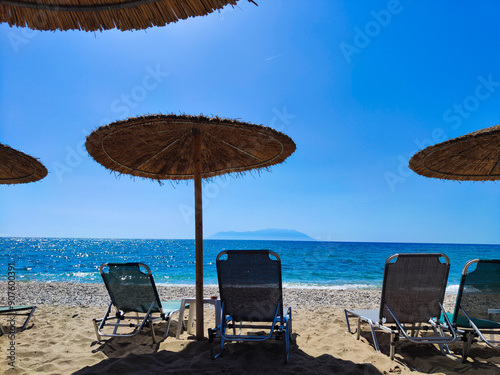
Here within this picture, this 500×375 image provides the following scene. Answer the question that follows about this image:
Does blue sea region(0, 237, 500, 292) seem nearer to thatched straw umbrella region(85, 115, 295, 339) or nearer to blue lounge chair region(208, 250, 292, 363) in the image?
thatched straw umbrella region(85, 115, 295, 339)

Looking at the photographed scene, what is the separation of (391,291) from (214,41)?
15.4 ft

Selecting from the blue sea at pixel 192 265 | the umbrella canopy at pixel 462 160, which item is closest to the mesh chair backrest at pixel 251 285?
the blue sea at pixel 192 265

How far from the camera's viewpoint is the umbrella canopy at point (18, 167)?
393cm

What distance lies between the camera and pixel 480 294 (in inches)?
127

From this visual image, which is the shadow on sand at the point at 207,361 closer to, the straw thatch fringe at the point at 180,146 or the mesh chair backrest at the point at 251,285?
the mesh chair backrest at the point at 251,285

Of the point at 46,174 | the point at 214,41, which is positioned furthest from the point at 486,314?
the point at 46,174

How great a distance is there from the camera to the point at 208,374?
102 inches

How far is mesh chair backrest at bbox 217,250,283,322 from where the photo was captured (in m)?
3.14

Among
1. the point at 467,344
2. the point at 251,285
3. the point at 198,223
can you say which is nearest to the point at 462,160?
the point at 467,344

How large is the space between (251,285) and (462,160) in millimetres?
3658

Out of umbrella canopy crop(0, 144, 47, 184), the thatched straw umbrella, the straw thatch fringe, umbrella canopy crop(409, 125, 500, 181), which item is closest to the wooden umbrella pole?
the thatched straw umbrella

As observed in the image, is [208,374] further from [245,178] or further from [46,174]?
[46,174]

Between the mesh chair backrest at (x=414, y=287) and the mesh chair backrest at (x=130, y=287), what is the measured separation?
2550 millimetres

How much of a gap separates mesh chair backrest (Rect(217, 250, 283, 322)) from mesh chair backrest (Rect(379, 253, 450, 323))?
115 centimetres
